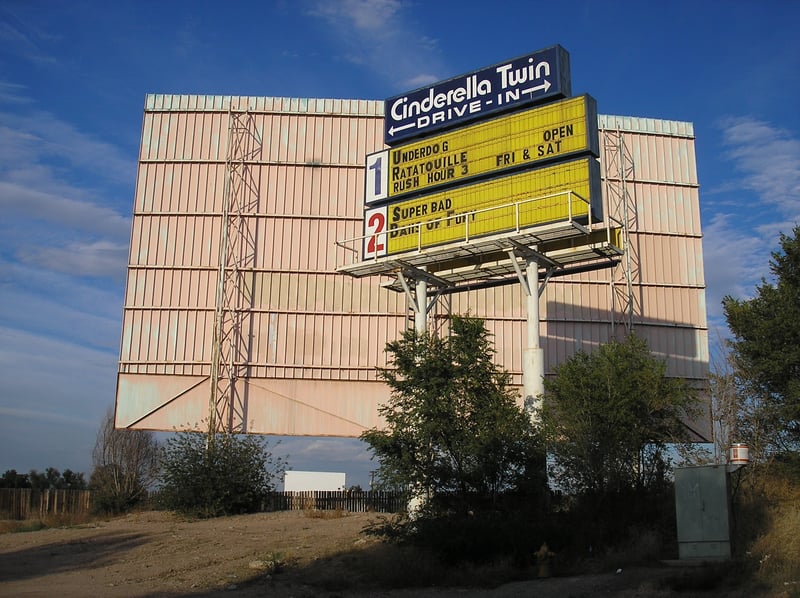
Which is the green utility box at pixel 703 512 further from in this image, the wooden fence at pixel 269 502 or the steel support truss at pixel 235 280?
the steel support truss at pixel 235 280

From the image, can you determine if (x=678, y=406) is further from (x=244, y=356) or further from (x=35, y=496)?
(x=35, y=496)

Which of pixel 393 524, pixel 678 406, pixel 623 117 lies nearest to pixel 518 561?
pixel 393 524

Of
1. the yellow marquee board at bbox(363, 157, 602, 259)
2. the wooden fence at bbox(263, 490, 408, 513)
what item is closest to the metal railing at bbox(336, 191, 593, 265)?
the yellow marquee board at bbox(363, 157, 602, 259)

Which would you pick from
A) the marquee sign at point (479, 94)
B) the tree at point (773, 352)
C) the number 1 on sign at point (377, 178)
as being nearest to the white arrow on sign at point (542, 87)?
the marquee sign at point (479, 94)

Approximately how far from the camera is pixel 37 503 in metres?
43.5

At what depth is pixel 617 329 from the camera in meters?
42.8

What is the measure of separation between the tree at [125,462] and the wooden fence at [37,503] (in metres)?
0.93

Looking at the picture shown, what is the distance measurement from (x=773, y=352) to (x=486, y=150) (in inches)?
507

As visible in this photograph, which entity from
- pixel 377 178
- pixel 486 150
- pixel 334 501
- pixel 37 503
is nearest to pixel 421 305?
pixel 377 178

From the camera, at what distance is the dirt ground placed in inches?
686

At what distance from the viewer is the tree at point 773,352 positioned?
97.6ft

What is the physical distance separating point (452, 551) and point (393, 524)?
245cm

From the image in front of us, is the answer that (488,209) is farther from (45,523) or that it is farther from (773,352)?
(45,523)

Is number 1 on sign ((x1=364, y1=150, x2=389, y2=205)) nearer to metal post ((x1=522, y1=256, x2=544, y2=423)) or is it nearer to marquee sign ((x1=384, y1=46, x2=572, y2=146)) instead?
marquee sign ((x1=384, y1=46, x2=572, y2=146))
